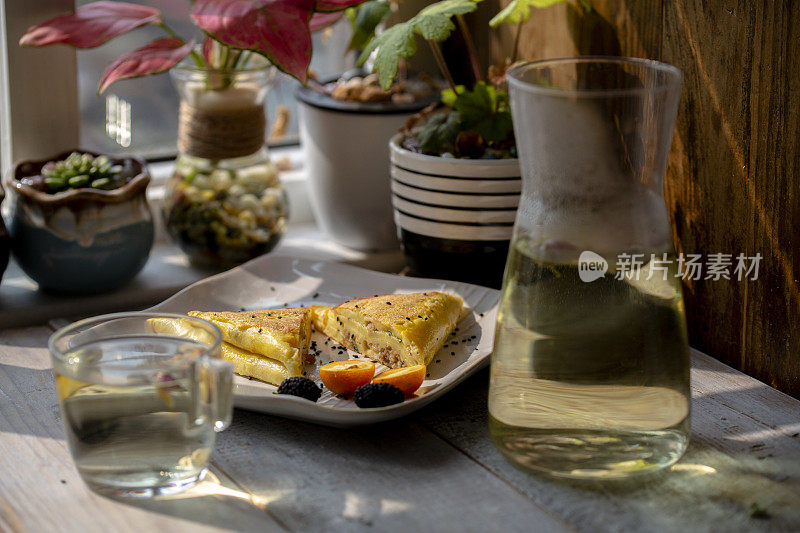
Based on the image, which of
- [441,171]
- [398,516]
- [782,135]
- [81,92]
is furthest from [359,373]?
[81,92]

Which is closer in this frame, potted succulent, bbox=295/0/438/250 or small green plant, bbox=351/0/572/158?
small green plant, bbox=351/0/572/158

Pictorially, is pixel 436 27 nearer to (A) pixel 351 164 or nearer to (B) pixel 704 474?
(A) pixel 351 164

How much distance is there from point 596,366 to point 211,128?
0.61 m

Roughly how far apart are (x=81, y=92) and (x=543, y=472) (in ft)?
2.97

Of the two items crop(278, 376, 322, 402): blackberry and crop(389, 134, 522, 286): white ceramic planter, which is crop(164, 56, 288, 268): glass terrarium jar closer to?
crop(389, 134, 522, 286): white ceramic planter

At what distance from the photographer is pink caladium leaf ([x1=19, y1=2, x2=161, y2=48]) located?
1.04 m

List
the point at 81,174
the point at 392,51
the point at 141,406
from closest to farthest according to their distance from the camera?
the point at 141,406 < the point at 392,51 < the point at 81,174

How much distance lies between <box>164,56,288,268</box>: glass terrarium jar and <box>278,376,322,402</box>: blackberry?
0.38 metres

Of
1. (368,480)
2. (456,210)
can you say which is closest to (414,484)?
(368,480)

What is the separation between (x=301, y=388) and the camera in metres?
0.77

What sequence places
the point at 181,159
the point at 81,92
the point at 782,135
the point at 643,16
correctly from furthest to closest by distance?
1. the point at 81,92
2. the point at 181,159
3. the point at 643,16
4. the point at 782,135

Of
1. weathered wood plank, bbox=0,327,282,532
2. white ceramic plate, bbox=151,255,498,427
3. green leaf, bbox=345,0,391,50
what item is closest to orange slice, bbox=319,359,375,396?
white ceramic plate, bbox=151,255,498,427

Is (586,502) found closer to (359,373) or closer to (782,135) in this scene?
(359,373)

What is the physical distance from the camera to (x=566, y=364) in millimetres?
664
